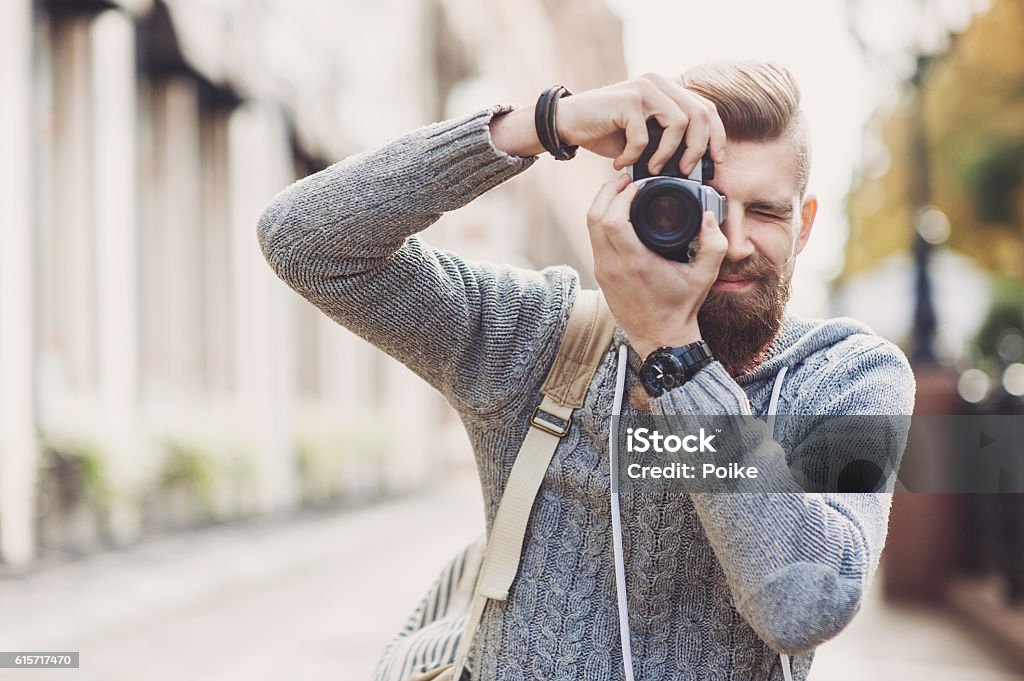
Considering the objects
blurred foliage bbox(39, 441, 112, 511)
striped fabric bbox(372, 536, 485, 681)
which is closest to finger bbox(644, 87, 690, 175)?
striped fabric bbox(372, 536, 485, 681)

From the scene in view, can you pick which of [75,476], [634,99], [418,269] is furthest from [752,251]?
[75,476]

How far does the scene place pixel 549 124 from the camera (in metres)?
1.74

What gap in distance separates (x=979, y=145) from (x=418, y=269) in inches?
763

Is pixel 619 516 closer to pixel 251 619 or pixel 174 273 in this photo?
pixel 251 619

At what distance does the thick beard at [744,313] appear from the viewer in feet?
5.56

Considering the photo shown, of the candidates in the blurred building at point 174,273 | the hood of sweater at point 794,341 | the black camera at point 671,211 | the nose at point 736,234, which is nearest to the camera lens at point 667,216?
the black camera at point 671,211

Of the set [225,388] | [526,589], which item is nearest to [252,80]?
[225,388]

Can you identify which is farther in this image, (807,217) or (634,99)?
(807,217)

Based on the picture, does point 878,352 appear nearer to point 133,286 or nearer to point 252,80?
point 133,286

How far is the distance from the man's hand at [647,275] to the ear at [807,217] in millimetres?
349

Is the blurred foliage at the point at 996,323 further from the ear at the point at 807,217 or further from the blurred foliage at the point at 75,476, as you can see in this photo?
the ear at the point at 807,217

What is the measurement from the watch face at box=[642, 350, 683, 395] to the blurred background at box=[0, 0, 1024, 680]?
11.6ft

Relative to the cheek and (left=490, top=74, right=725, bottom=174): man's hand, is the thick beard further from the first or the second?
(left=490, top=74, right=725, bottom=174): man's hand

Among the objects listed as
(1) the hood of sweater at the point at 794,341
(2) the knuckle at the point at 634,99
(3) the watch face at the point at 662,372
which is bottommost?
(3) the watch face at the point at 662,372
